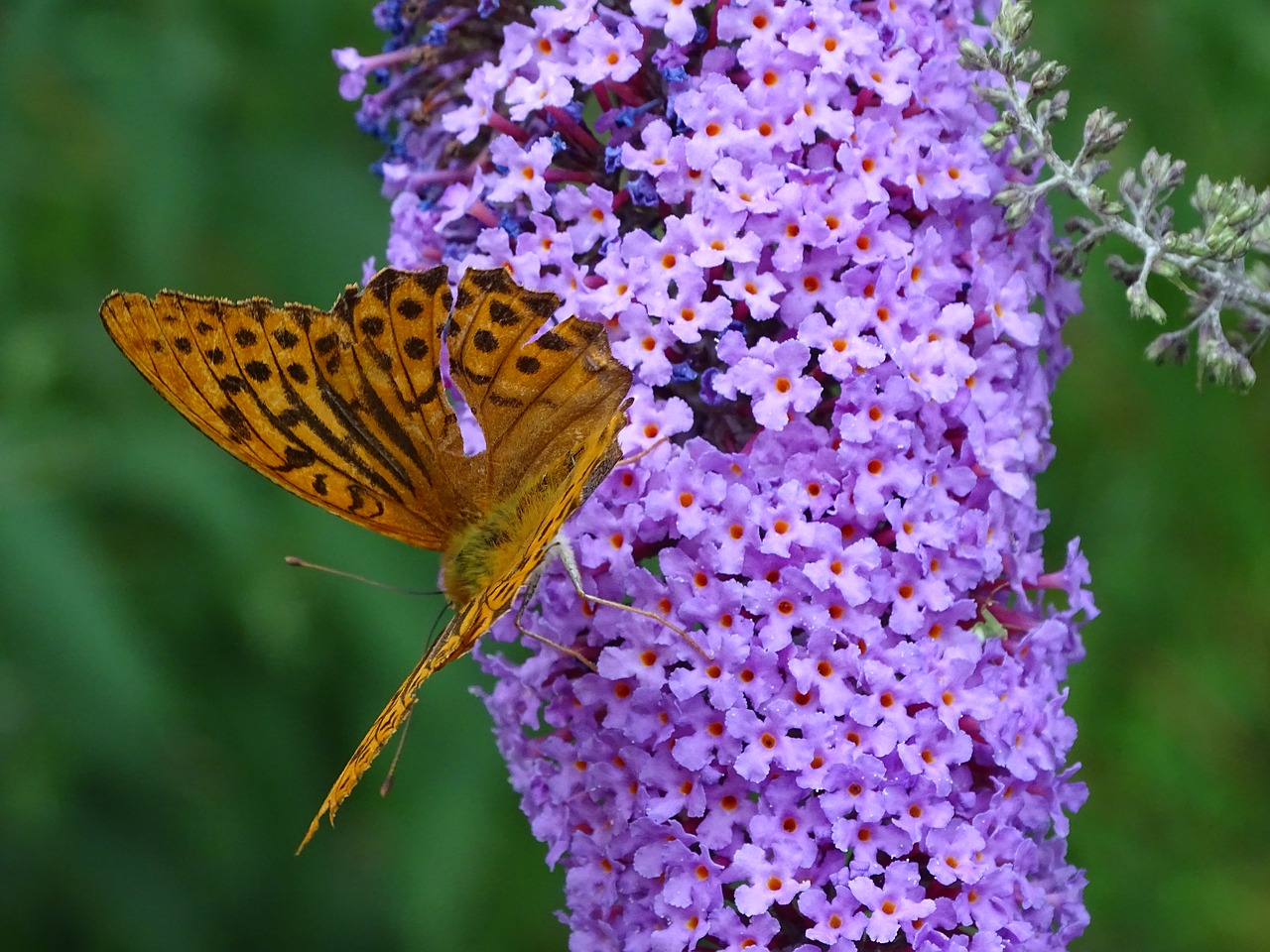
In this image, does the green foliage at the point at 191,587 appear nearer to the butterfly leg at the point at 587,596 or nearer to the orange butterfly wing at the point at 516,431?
the orange butterfly wing at the point at 516,431

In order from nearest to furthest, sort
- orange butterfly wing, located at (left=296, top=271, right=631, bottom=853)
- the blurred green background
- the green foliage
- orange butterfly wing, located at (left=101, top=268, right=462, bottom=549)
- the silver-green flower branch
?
orange butterfly wing, located at (left=296, top=271, right=631, bottom=853)
the silver-green flower branch
orange butterfly wing, located at (left=101, top=268, right=462, bottom=549)
the blurred green background
the green foliage

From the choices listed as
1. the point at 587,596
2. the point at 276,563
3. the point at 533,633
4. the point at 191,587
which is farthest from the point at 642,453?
the point at 191,587

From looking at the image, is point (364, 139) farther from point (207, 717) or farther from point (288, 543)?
point (207, 717)

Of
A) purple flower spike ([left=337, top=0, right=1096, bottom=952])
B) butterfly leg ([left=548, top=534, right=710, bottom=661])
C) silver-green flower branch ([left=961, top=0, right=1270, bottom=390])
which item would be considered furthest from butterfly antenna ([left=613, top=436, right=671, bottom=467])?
silver-green flower branch ([left=961, top=0, right=1270, bottom=390])

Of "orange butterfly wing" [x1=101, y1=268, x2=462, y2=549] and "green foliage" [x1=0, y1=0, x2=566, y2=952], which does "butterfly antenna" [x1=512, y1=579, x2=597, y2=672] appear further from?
"green foliage" [x1=0, y1=0, x2=566, y2=952]

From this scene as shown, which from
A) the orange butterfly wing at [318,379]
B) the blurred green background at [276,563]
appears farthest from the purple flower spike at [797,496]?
the blurred green background at [276,563]

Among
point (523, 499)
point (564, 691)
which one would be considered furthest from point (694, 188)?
point (564, 691)
